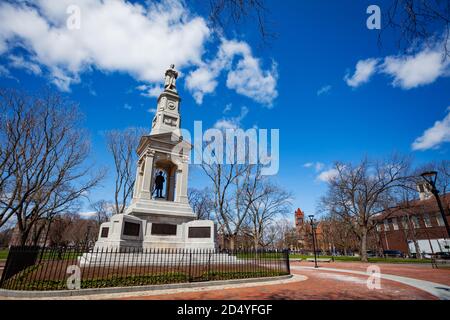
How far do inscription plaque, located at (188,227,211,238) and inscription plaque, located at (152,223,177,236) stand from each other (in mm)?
1083

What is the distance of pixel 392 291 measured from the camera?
819cm

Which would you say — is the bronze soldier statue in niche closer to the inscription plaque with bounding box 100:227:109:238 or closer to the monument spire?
the monument spire

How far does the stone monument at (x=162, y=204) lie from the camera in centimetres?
1315

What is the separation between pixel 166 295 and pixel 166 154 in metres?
11.2

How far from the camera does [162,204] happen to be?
50.9ft

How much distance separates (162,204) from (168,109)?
804 centimetres

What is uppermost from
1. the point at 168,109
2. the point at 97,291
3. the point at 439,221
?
the point at 168,109

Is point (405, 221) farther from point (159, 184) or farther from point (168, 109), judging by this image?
point (168, 109)

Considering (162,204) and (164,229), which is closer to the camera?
(164,229)

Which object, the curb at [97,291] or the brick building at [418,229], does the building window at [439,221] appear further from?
the curb at [97,291]

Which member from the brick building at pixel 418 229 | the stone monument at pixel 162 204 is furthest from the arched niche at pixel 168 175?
the brick building at pixel 418 229

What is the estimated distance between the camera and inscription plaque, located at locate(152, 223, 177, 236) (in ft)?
47.3

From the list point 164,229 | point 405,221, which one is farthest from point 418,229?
point 164,229

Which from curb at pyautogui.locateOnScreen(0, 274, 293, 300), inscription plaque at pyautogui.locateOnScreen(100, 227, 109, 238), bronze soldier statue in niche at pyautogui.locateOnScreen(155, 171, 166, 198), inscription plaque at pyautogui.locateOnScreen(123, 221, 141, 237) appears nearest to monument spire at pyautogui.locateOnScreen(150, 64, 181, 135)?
bronze soldier statue in niche at pyautogui.locateOnScreen(155, 171, 166, 198)
